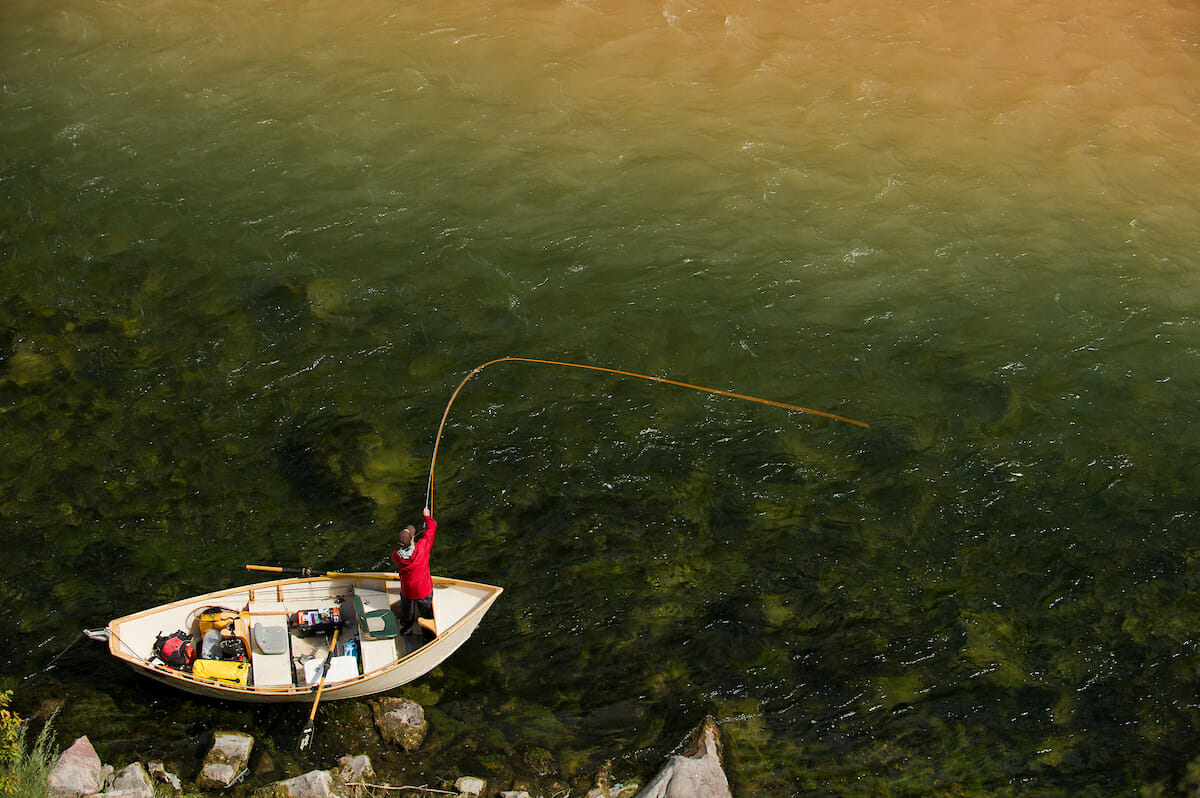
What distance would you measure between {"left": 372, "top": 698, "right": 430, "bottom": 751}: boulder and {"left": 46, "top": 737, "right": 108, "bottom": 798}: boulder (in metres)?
2.74

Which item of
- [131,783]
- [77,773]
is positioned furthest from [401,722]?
[77,773]

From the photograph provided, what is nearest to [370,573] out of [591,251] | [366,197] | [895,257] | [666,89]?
[591,251]

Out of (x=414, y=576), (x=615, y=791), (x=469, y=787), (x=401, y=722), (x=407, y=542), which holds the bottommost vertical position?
(x=615, y=791)

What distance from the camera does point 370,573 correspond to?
480 inches

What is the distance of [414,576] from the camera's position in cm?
1146

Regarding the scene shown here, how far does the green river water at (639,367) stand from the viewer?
11664mm

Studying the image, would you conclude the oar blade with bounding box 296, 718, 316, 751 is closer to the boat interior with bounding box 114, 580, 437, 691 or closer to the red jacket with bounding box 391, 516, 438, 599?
the boat interior with bounding box 114, 580, 437, 691

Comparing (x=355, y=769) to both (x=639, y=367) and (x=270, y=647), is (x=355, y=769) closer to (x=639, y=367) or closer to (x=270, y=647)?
(x=270, y=647)

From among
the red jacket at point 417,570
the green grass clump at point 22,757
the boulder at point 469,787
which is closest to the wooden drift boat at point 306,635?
the red jacket at point 417,570

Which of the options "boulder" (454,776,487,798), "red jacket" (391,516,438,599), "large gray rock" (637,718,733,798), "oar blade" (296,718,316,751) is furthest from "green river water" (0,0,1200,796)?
"red jacket" (391,516,438,599)

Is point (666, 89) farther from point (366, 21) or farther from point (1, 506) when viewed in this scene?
point (1, 506)

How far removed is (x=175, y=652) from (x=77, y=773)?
1509 millimetres

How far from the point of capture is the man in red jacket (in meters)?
11.4

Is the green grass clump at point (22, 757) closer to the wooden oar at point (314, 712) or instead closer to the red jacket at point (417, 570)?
the wooden oar at point (314, 712)
